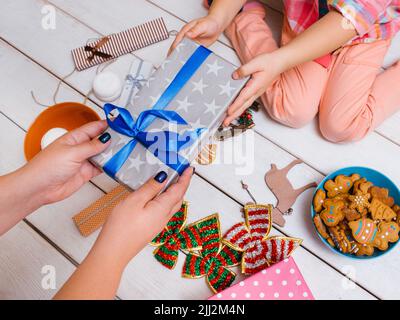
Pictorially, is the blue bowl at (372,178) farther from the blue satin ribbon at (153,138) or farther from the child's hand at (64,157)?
the child's hand at (64,157)

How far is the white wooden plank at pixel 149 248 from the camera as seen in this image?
0.86m

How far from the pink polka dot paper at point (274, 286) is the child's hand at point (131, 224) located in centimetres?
22

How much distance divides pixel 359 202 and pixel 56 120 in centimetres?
69

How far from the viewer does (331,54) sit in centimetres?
93

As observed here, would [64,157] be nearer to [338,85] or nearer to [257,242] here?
[257,242]

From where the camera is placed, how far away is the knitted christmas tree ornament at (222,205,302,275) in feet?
2.79

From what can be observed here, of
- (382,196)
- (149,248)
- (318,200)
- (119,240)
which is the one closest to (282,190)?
(318,200)

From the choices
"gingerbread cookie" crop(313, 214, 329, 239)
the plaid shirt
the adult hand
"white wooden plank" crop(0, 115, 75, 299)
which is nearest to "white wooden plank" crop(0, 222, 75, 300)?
"white wooden plank" crop(0, 115, 75, 299)

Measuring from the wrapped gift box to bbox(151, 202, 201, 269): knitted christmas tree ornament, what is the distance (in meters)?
0.26

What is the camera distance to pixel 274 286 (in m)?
0.74

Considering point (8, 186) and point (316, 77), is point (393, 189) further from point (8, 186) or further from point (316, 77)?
point (8, 186)

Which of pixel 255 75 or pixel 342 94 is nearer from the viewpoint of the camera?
pixel 255 75
